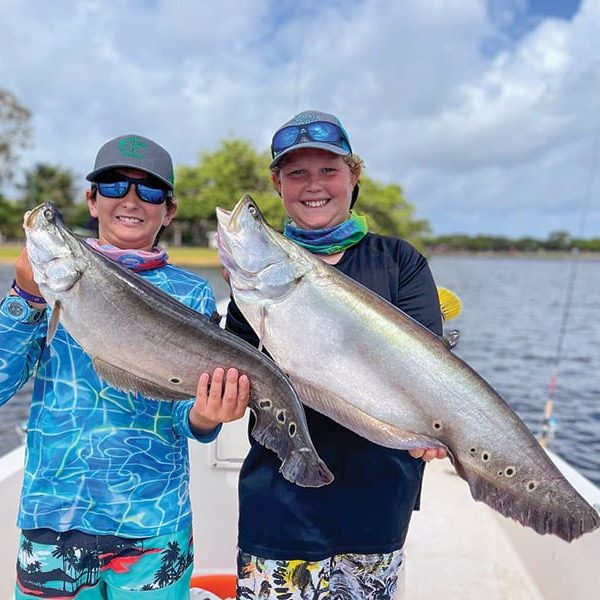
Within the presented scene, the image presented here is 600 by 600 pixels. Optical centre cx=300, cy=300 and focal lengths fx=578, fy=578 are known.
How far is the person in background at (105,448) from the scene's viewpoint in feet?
7.24

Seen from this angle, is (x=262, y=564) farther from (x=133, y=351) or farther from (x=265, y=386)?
(x=133, y=351)

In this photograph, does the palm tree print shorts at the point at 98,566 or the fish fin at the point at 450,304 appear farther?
the fish fin at the point at 450,304

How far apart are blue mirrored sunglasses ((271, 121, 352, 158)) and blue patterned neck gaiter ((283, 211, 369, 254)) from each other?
34 centimetres

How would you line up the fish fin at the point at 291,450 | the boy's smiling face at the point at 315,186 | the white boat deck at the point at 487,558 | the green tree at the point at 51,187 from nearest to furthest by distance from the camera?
the fish fin at the point at 291,450
the boy's smiling face at the point at 315,186
the white boat deck at the point at 487,558
the green tree at the point at 51,187

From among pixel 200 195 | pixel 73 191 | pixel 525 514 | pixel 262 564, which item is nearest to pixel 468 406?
pixel 525 514

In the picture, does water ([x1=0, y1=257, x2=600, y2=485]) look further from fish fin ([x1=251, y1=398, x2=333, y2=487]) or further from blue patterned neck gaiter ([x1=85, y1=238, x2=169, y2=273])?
fish fin ([x1=251, y1=398, x2=333, y2=487])

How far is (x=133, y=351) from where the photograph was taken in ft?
6.79

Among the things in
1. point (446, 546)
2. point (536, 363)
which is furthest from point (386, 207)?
point (446, 546)

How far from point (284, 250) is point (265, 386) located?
20.9 inches

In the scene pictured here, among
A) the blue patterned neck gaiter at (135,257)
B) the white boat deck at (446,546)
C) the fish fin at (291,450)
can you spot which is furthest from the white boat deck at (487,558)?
the blue patterned neck gaiter at (135,257)

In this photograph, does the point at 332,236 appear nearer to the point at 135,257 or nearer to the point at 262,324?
the point at 262,324

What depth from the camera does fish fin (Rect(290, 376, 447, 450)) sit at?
2174 mm

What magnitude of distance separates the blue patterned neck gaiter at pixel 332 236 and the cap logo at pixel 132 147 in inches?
28.3

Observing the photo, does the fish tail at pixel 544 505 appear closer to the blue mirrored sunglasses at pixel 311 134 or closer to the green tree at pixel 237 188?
the blue mirrored sunglasses at pixel 311 134
